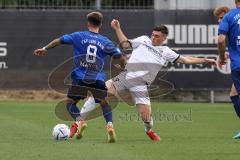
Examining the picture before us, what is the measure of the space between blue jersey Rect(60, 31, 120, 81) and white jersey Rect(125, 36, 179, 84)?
52cm

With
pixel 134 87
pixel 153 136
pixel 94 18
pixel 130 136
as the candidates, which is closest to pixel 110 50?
pixel 94 18

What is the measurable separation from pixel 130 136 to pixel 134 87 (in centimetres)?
107

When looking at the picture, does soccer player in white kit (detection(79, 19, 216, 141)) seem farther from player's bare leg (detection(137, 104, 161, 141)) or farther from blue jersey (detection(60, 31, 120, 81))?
blue jersey (detection(60, 31, 120, 81))

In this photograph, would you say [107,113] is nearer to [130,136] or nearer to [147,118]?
[147,118]

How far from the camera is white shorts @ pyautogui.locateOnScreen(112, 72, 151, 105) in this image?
13406mm

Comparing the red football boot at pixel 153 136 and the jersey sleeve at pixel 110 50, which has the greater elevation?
the jersey sleeve at pixel 110 50

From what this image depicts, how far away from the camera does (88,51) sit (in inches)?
515

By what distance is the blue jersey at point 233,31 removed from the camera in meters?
12.6

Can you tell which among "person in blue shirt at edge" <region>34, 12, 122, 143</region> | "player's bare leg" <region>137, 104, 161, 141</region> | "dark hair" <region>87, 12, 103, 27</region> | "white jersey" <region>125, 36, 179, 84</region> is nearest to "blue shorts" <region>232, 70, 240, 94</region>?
"white jersey" <region>125, 36, 179, 84</region>

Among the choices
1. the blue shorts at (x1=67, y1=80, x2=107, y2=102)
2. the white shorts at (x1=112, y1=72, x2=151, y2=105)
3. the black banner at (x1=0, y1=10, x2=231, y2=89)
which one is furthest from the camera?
the black banner at (x1=0, y1=10, x2=231, y2=89)

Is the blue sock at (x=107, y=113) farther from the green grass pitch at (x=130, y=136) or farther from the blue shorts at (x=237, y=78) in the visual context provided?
the blue shorts at (x=237, y=78)

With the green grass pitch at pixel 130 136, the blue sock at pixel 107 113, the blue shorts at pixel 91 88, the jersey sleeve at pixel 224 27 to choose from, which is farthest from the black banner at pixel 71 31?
the jersey sleeve at pixel 224 27

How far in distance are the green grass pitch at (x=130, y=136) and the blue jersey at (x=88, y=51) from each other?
105 centimetres

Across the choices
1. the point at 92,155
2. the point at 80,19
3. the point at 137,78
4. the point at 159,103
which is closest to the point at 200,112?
the point at 159,103
